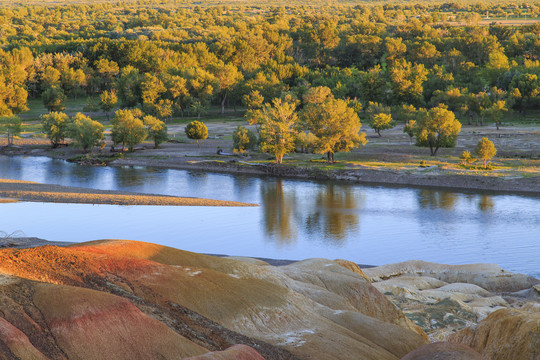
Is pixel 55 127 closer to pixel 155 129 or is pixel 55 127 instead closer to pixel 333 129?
pixel 155 129

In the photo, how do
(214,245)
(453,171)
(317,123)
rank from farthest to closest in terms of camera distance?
(317,123), (453,171), (214,245)

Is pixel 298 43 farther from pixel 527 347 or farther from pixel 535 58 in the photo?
pixel 527 347

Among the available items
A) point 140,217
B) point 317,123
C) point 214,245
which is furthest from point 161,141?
point 214,245

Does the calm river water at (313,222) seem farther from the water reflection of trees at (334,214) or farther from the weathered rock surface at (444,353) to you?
the weathered rock surface at (444,353)

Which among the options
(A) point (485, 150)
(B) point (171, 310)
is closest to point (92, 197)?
(A) point (485, 150)

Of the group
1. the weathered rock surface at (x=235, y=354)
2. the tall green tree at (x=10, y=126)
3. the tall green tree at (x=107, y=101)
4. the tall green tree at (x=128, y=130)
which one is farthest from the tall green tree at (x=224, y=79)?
the weathered rock surface at (x=235, y=354)

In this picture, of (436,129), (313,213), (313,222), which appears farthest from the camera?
(436,129)
